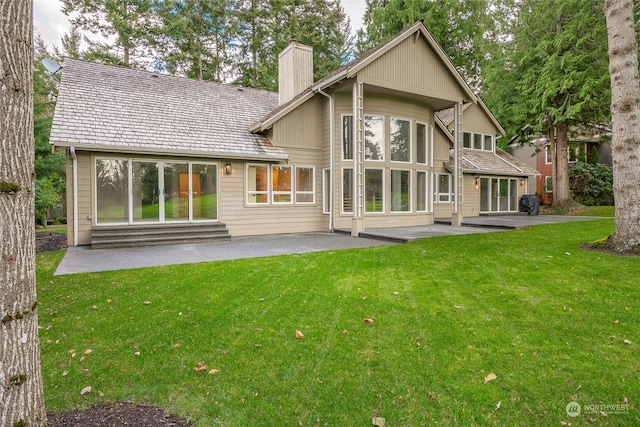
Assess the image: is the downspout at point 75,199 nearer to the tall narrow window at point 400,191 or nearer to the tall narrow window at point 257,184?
the tall narrow window at point 257,184

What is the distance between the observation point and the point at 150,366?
2.80 meters

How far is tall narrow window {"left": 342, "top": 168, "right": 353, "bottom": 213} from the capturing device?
11727mm

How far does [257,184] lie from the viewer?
1130cm

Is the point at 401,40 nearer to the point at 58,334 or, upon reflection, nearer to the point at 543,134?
the point at 58,334

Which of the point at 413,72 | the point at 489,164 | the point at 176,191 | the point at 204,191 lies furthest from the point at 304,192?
the point at 489,164

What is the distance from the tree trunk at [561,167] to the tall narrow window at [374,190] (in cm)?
1226

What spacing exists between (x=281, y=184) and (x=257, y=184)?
86 cm

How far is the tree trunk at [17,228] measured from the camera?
1587mm

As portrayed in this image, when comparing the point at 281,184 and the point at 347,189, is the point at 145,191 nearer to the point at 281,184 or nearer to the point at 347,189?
the point at 281,184

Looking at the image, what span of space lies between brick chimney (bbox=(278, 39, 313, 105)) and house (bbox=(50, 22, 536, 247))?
5 cm

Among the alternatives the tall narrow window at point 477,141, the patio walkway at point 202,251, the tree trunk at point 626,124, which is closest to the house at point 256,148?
the patio walkway at point 202,251

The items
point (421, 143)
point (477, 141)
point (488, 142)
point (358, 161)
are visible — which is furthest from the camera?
point (488, 142)

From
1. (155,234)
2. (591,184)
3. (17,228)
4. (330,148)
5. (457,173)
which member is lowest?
(155,234)

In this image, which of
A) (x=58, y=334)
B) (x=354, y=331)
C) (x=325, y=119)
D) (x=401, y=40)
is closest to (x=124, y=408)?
(x=58, y=334)
